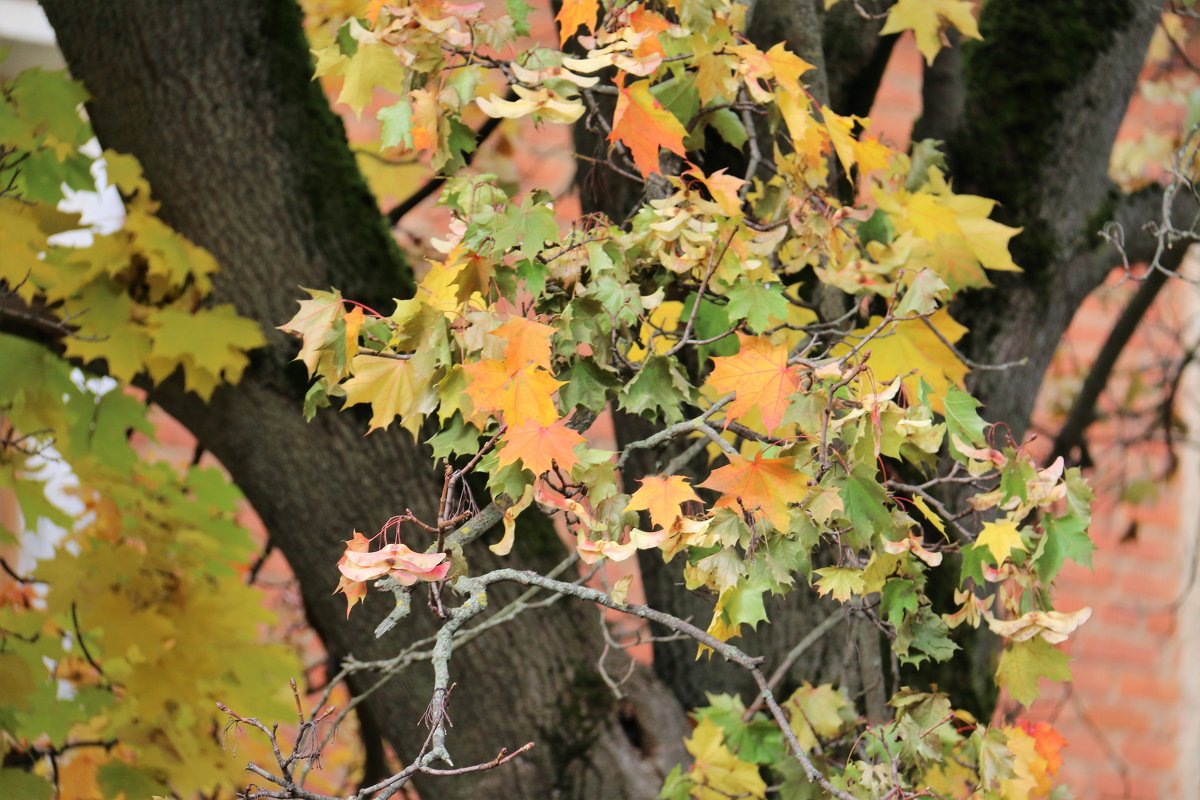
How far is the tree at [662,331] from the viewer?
53.7 inches

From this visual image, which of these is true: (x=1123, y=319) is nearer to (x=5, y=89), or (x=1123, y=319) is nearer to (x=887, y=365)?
(x=887, y=365)

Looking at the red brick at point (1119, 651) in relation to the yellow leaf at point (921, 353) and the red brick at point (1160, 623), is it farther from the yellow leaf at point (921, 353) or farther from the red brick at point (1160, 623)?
the yellow leaf at point (921, 353)


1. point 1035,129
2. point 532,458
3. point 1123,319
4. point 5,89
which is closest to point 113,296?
point 5,89

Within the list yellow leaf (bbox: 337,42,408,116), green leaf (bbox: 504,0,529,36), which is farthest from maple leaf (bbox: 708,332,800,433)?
yellow leaf (bbox: 337,42,408,116)

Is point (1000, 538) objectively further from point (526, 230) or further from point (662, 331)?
point (526, 230)

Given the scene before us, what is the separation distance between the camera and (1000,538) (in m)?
1.44

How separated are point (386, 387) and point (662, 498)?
0.34 meters

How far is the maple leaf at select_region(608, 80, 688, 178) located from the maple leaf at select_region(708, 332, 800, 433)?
0.26m

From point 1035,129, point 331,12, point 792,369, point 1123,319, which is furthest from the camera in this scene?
point 331,12

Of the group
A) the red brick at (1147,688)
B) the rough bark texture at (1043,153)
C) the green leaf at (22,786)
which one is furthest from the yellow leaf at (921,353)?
the red brick at (1147,688)

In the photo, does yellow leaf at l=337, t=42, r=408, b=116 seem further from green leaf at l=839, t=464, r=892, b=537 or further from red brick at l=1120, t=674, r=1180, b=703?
red brick at l=1120, t=674, r=1180, b=703

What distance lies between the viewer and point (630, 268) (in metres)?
1.57

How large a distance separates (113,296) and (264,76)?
1.35ft

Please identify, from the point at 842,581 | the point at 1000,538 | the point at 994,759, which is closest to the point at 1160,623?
the point at 994,759
